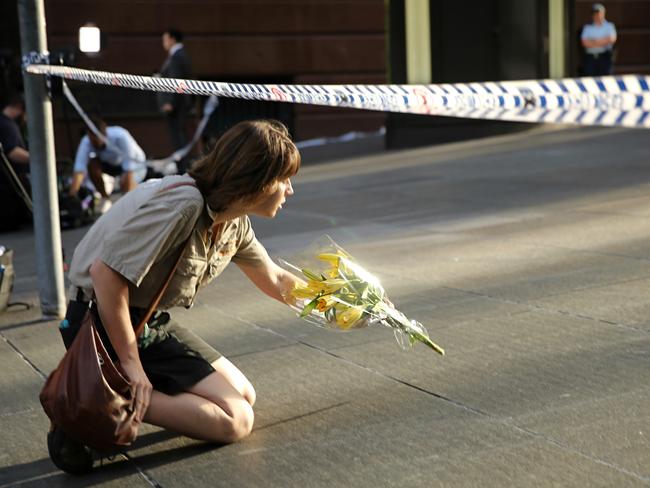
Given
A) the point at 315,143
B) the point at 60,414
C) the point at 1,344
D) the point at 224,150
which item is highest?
the point at 224,150

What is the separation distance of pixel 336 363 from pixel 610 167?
7.31 m

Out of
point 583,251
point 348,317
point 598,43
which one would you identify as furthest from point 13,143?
point 598,43

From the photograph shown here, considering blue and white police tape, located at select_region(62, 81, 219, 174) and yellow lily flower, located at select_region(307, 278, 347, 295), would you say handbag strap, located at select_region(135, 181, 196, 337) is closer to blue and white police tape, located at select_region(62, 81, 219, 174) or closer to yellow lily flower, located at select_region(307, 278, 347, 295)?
yellow lily flower, located at select_region(307, 278, 347, 295)

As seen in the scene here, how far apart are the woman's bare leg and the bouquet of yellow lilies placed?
401 millimetres

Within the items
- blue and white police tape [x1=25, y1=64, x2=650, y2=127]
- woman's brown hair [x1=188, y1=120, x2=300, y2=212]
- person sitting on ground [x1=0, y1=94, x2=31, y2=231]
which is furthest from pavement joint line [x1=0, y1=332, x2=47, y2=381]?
person sitting on ground [x1=0, y1=94, x2=31, y2=231]

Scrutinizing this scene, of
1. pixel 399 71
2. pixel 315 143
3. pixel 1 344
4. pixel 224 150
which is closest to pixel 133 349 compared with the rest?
pixel 224 150

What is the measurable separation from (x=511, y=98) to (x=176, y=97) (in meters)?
10.8

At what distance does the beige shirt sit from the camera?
3.71 metres

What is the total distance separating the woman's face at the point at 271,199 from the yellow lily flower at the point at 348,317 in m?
0.44

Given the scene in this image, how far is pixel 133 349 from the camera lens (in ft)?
12.3

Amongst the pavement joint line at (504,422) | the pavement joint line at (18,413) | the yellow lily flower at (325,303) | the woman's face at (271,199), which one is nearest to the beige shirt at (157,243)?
the woman's face at (271,199)

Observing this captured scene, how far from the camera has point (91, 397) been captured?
143 inches

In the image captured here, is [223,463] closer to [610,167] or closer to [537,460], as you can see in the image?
[537,460]

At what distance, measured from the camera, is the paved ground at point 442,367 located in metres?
3.78
